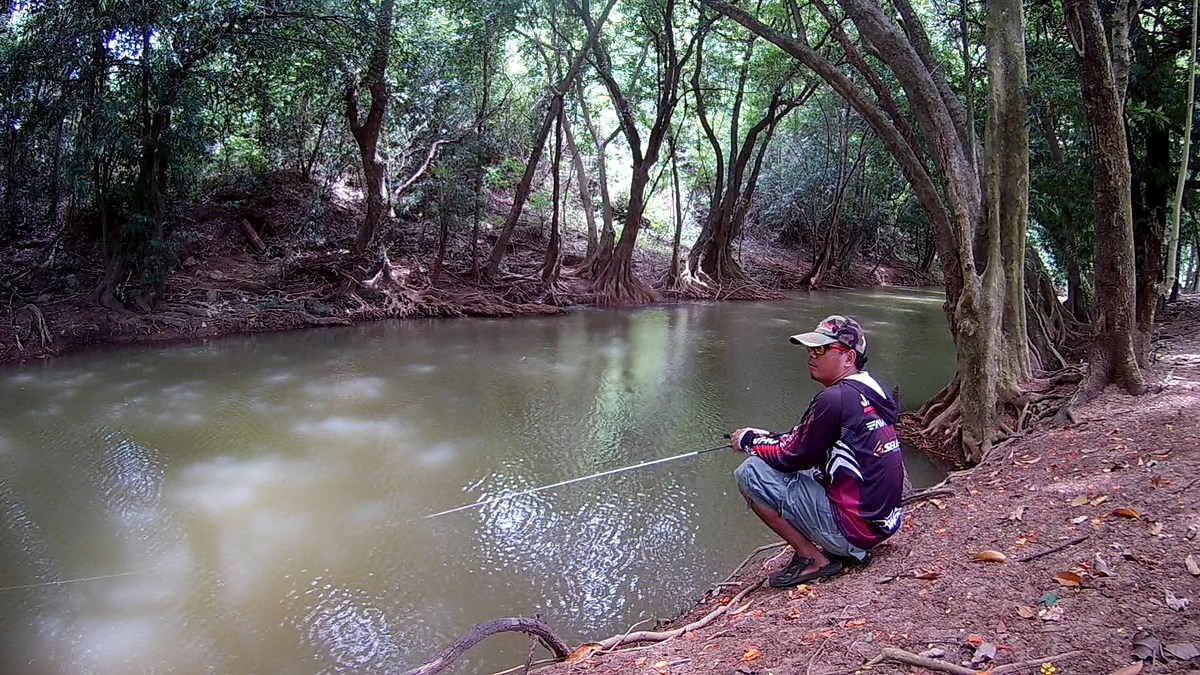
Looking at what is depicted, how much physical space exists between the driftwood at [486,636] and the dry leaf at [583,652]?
0.10ft

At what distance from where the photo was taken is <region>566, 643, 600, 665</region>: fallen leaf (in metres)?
2.46

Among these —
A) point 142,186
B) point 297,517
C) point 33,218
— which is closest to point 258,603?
point 297,517

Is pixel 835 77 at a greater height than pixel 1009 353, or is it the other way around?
pixel 835 77

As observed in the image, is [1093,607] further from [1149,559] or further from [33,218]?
[33,218]

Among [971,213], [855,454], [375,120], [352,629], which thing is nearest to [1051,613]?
[855,454]

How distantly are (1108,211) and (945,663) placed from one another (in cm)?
389

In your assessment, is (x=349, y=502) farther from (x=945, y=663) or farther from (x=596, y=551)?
(x=945, y=663)

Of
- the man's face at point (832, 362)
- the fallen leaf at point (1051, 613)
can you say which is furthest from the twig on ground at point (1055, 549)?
the man's face at point (832, 362)

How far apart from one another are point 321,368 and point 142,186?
4141 mm

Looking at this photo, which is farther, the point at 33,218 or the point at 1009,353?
the point at 33,218

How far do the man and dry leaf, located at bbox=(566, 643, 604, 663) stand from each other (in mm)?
733

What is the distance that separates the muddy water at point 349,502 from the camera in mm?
2971

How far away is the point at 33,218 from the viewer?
1131 cm

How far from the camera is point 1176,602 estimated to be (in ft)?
5.72
